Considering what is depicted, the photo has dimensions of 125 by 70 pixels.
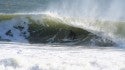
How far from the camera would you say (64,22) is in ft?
52.5

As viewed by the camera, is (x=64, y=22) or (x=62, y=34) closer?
(x=62, y=34)

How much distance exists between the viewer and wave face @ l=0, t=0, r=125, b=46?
1398 centimetres

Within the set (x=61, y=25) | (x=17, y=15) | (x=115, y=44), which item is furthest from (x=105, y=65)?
(x=17, y=15)

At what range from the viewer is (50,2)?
20547 millimetres

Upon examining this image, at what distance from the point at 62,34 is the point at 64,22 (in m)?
1.50

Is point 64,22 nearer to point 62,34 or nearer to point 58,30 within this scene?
point 58,30

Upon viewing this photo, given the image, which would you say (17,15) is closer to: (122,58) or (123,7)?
(123,7)

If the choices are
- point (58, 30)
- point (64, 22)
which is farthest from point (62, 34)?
point (64, 22)

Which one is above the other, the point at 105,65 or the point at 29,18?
the point at 29,18

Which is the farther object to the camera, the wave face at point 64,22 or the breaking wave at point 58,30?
the wave face at point 64,22

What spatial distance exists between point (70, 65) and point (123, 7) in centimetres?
986

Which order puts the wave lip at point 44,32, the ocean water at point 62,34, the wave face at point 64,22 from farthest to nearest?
1. the wave face at point 64,22
2. the wave lip at point 44,32
3. the ocean water at point 62,34

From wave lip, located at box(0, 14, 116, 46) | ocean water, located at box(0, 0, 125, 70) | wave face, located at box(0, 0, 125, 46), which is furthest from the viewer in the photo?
wave face, located at box(0, 0, 125, 46)

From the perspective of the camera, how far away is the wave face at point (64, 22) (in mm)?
13977
